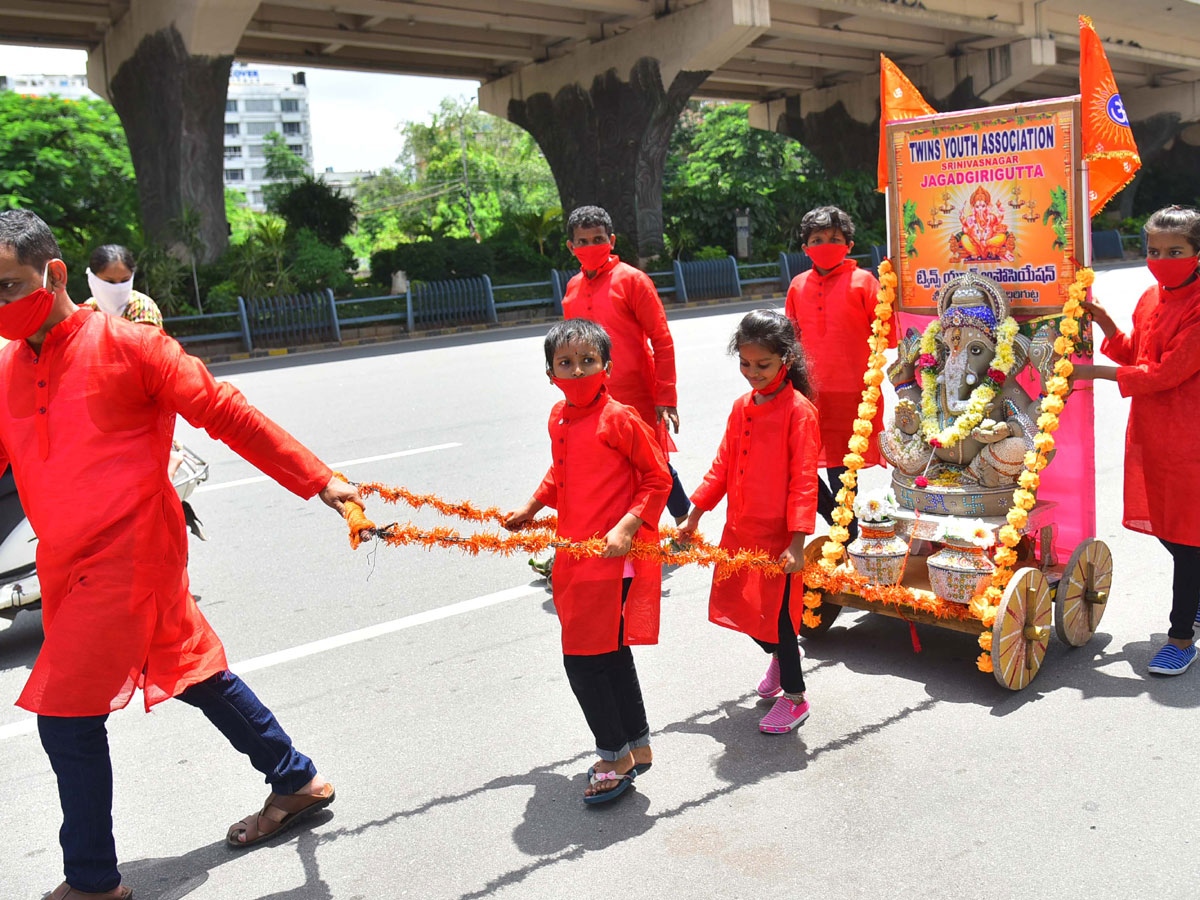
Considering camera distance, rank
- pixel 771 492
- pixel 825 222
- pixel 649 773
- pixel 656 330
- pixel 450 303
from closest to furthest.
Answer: pixel 649 773 < pixel 771 492 < pixel 825 222 < pixel 656 330 < pixel 450 303

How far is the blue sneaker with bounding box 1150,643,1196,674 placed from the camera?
4.36 metres

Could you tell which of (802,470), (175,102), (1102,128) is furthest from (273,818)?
(175,102)

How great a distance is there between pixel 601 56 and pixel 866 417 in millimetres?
23107

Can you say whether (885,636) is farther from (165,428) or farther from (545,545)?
(165,428)

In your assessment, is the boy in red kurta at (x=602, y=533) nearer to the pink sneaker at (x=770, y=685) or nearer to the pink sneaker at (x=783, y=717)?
the pink sneaker at (x=783, y=717)

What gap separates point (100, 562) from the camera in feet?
9.98

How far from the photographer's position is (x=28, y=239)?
3025 mm

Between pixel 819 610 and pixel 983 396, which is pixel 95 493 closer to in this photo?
pixel 819 610

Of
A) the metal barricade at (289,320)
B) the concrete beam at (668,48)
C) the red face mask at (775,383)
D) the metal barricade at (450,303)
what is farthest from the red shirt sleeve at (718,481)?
the concrete beam at (668,48)

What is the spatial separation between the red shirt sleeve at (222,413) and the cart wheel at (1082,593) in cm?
298

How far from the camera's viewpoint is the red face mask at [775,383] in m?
4.03

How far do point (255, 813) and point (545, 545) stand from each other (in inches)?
50.6

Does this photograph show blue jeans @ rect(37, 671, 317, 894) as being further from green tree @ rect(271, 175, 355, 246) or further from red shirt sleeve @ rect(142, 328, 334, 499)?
green tree @ rect(271, 175, 355, 246)

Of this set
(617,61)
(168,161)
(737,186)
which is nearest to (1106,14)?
(737,186)
